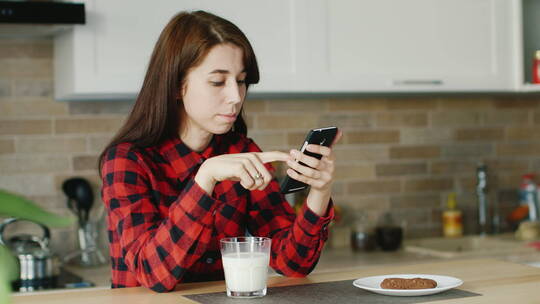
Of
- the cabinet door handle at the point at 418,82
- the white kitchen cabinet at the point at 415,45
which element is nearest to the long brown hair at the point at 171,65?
the white kitchen cabinet at the point at 415,45

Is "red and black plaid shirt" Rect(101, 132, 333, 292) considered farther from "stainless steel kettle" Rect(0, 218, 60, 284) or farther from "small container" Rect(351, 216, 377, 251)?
"small container" Rect(351, 216, 377, 251)

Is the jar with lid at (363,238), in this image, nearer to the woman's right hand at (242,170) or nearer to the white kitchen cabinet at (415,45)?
the white kitchen cabinet at (415,45)

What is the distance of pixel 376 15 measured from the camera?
299 cm

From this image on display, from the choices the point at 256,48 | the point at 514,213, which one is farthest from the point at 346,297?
the point at 514,213

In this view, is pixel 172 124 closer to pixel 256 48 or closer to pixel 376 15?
pixel 256 48

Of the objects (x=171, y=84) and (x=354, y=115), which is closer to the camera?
(x=171, y=84)

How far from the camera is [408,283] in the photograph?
1423mm

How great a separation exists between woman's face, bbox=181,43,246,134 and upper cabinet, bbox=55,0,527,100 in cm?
96

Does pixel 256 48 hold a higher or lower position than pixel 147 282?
higher

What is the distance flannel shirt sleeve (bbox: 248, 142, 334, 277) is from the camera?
1646mm

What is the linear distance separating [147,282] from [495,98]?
8.48 ft

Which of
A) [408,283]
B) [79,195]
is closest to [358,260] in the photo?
[79,195]

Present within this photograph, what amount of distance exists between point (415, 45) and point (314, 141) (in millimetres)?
1694

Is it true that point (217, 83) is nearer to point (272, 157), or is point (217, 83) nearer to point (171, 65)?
point (171, 65)
